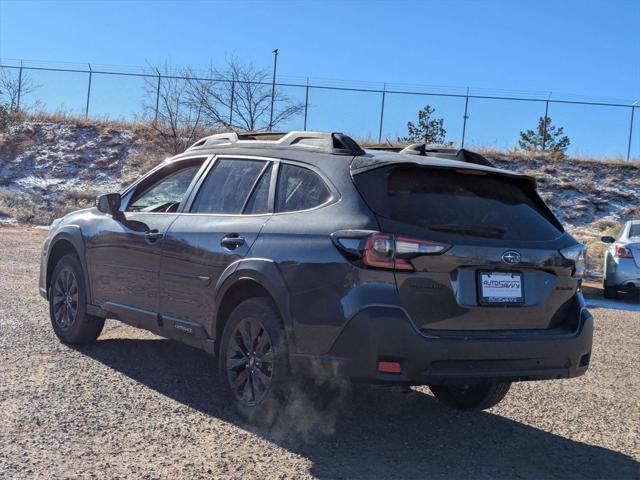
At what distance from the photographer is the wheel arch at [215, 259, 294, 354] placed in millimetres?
A: 4320

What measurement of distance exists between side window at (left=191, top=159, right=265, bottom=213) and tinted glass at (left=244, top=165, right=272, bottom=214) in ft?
0.22

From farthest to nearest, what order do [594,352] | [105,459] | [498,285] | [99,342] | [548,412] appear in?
[594,352], [99,342], [548,412], [498,285], [105,459]

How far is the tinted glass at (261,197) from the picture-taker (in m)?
4.91

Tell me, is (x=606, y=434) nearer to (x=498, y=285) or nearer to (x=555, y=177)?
(x=498, y=285)

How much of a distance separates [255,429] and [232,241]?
120cm

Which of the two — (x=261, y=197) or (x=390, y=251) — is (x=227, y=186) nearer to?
(x=261, y=197)


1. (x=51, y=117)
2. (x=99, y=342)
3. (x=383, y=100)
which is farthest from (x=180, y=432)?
(x=51, y=117)

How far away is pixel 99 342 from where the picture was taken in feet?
22.7

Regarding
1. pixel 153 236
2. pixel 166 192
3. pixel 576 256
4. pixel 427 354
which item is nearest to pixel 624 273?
pixel 576 256

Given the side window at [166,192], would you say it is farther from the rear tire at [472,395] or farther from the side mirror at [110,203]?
the rear tire at [472,395]

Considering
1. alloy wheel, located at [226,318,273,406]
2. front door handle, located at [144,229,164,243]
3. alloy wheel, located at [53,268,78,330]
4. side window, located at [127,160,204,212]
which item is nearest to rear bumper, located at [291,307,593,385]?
alloy wheel, located at [226,318,273,406]

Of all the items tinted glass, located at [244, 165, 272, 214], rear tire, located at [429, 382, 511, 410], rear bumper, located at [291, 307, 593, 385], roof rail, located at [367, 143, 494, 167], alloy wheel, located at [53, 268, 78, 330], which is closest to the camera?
rear bumper, located at [291, 307, 593, 385]

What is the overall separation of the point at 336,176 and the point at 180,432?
71.8 inches

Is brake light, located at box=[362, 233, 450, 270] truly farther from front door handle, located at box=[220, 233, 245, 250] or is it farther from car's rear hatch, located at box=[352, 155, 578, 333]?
front door handle, located at box=[220, 233, 245, 250]
